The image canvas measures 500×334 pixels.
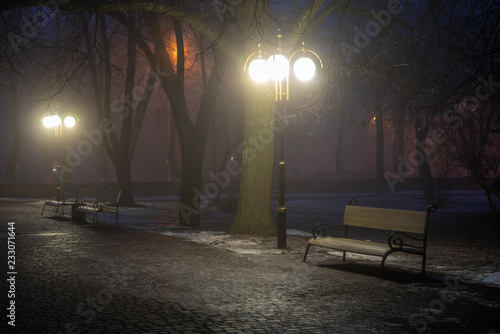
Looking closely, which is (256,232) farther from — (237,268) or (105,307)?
(105,307)

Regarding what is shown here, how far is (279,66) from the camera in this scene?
38.8ft

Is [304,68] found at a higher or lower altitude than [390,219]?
higher

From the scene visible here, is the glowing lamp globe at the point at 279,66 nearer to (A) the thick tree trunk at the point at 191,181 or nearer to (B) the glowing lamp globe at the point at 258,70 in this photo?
(B) the glowing lamp globe at the point at 258,70

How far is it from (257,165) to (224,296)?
655cm

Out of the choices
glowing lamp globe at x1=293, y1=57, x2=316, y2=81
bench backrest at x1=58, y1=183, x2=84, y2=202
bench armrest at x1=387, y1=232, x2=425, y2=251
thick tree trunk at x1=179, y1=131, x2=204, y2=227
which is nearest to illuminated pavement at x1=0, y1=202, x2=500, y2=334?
bench armrest at x1=387, y1=232, x2=425, y2=251

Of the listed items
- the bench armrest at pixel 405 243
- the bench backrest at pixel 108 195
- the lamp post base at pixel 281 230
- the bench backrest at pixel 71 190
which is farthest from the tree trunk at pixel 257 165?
the bench backrest at pixel 71 190

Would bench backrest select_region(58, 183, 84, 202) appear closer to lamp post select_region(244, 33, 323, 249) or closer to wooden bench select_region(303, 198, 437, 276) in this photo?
lamp post select_region(244, 33, 323, 249)

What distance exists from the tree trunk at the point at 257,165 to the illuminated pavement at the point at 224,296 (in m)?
2.56

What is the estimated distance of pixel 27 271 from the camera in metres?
9.16

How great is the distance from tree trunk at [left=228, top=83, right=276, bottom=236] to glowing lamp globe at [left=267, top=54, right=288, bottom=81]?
6.00 ft

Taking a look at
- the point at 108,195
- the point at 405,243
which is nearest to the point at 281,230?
the point at 405,243

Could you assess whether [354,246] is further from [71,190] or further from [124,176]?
[124,176]

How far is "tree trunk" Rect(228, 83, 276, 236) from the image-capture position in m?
13.6

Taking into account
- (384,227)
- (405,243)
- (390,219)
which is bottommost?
(405,243)
